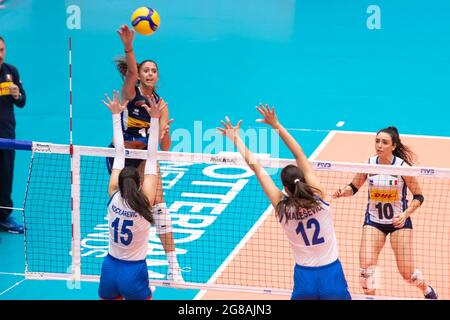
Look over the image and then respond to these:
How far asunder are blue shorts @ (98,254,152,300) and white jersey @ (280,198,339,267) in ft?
5.91

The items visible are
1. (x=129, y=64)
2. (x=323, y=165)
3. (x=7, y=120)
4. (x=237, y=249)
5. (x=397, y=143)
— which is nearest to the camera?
(x=323, y=165)

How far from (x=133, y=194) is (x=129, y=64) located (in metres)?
2.65

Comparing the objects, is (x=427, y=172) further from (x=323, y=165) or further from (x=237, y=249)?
(x=237, y=249)

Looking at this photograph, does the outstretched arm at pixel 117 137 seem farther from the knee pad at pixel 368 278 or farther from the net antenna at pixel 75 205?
the knee pad at pixel 368 278

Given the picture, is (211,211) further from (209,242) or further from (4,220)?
(4,220)

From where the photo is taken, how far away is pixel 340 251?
553 inches

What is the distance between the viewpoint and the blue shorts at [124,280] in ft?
33.4

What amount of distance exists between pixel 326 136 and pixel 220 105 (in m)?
2.92

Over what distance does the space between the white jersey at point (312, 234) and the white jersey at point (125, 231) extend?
1652 mm

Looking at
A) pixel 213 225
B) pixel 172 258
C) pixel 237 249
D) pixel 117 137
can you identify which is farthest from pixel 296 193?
pixel 213 225

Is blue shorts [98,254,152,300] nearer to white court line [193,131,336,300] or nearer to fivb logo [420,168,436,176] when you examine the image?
white court line [193,131,336,300]

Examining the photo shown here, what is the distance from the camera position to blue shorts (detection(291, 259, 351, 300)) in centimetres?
973

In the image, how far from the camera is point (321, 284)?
9.74m

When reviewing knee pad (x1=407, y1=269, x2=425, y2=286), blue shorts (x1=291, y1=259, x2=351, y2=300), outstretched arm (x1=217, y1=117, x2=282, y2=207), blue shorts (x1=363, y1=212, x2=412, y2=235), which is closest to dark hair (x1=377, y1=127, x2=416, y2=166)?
blue shorts (x1=363, y1=212, x2=412, y2=235)
